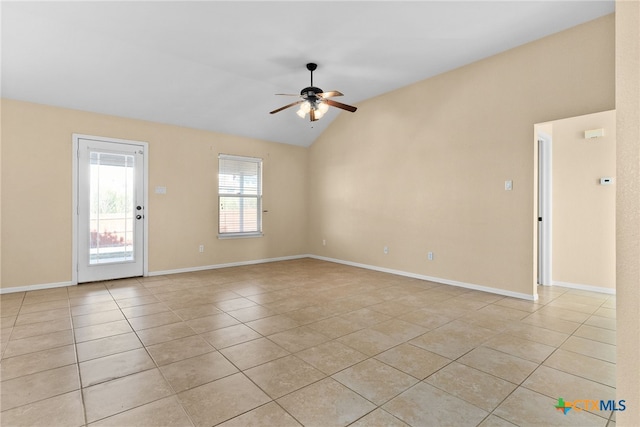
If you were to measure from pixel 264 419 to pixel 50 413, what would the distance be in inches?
48.4

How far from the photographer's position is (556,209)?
4824mm

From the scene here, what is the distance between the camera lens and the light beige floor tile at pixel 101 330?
2.88 metres

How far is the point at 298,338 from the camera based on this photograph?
2.85 m

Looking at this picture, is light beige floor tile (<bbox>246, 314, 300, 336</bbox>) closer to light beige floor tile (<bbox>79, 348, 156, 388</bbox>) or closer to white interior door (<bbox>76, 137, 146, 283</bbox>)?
light beige floor tile (<bbox>79, 348, 156, 388</bbox>)

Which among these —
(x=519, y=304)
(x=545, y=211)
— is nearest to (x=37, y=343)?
(x=519, y=304)

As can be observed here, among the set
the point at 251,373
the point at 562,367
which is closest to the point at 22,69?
the point at 251,373

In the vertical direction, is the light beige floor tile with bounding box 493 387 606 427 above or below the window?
below

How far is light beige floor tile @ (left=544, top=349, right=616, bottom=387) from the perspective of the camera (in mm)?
2189

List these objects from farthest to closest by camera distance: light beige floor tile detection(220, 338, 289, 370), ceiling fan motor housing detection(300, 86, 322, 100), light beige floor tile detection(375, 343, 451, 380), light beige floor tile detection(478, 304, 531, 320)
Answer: ceiling fan motor housing detection(300, 86, 322, 100), light beige floor tile detection(478, 304, 531, 320), light beige floor tile detection(220, 338, 289, 370), light beige floor tile detection(375, 343, 451, 380)

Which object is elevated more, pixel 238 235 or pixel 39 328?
pixel 238 235

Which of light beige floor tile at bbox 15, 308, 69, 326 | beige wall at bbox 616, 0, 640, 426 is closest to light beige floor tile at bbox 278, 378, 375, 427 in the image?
beige wall at bbox 616, 0, 640, 426

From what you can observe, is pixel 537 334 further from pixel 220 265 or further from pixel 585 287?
pixel 220 265

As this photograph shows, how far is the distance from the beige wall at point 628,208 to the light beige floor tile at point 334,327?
2.29 meters

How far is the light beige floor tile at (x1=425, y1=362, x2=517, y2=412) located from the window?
4904mm
